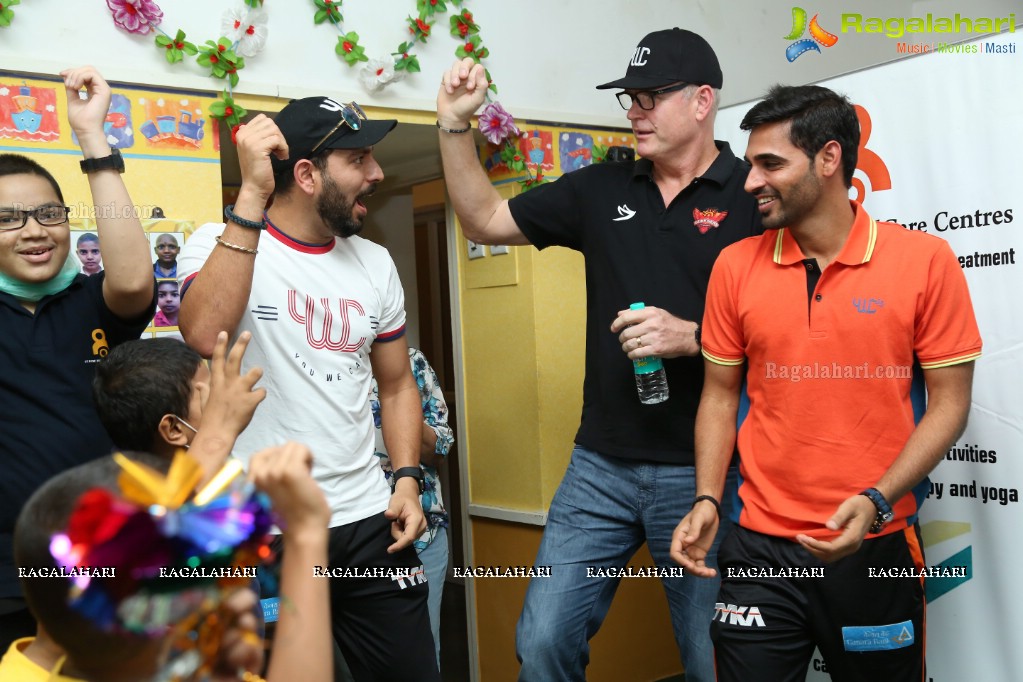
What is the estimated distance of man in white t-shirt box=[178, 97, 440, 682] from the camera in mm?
2260

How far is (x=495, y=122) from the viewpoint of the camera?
365cm

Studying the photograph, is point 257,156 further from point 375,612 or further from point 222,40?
point 375,612

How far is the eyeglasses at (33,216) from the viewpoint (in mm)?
2066

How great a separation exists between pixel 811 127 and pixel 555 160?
1.62m

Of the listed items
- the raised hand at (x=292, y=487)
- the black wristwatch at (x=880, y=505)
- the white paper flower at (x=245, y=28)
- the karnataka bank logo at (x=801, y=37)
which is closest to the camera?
the raised hand at (x=292, y=487)

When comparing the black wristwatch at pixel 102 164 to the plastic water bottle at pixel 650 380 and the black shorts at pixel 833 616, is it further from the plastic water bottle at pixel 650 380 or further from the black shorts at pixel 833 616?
the black shorts at pixel 833 616

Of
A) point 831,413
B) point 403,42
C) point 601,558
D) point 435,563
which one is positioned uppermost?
point 403,42

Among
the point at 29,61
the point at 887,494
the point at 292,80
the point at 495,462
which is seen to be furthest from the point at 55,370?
the point at 495,462

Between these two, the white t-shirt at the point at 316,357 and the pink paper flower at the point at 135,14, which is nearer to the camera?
the white t-shirt at the point at 316,357

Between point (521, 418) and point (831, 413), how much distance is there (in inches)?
69.0

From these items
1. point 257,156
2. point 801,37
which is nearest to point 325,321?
point 257,156

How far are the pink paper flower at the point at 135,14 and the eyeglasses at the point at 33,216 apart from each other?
94cm

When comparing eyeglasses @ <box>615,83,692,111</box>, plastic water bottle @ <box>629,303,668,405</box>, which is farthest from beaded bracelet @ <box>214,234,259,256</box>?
eyeglasses @ <box>615,83,692,111</box>

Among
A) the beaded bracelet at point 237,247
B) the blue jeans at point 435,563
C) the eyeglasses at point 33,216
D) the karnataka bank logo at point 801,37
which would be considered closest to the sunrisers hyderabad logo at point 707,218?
the beaded bracelet at point 237,247
